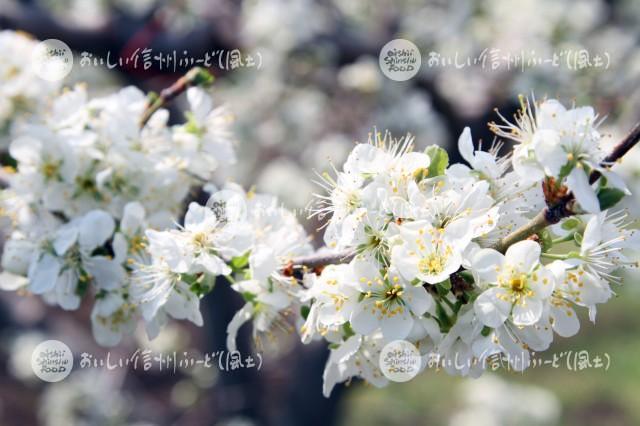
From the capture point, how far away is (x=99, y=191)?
1.61m

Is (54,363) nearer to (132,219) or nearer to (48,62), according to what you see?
(132,219)

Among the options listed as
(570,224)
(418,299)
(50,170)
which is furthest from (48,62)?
(570,224)

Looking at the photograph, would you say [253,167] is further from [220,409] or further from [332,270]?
[332,270]

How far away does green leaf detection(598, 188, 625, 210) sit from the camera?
1.08 m

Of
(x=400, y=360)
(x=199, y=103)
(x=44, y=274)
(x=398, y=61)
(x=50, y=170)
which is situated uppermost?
(x=398, y=61)

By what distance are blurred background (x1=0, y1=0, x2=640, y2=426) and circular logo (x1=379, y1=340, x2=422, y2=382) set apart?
156 centimetres

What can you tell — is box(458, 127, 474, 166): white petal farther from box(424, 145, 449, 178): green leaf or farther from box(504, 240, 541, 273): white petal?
box(504, 240, 541, 273): white petal

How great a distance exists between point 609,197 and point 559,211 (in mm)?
76

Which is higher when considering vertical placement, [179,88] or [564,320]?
[179,88]

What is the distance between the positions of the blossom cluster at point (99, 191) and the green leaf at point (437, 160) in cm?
60

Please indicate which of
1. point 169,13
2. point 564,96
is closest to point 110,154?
point 169,13

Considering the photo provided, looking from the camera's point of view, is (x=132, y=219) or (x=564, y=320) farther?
(x=132, y=219)

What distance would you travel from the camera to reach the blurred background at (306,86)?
3100mm

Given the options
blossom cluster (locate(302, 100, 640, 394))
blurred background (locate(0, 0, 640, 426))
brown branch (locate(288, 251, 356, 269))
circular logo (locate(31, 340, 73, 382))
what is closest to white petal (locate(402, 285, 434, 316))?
blossom cluster (locate(302, 100, 640, 394))
